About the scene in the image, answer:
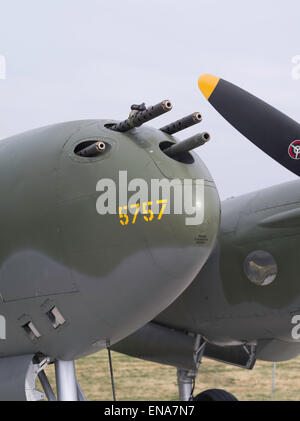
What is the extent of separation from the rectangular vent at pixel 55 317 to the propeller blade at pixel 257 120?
11.9 feet

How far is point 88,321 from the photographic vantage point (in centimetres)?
625

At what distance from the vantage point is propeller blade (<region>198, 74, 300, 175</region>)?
802 cm

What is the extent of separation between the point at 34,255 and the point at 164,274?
4.35ft

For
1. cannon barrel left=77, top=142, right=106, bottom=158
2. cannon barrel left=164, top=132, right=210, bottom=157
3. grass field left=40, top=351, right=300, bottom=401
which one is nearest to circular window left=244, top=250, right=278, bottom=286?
cannon barrel left=164, top=132, right=210, bottom=157

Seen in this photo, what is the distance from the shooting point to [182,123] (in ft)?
21.0

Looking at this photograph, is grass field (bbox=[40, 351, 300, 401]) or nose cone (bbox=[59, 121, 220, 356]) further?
grass field (bbox=[40, 351, 300, 401])

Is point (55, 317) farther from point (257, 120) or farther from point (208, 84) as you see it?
point (208, 84)

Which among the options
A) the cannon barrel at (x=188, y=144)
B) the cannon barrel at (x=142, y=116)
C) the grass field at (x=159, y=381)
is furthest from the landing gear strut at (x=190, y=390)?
the cannon barrel at (x=142, y=116)

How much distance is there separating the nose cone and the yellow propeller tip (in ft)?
8.59

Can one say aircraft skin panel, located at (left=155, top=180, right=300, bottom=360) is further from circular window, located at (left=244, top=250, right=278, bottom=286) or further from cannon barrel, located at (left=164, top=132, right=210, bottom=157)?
cannon barrel, located at (left=164, top=132, right=210, bottom=157)

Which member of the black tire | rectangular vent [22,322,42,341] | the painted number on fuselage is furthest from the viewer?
the black tire

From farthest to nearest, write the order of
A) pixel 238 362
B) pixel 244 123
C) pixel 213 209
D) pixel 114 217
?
pixel 238 362, pixel 244 123, pixel 213 209, pixel 114 217

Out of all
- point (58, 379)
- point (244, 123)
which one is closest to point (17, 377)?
point (58, 379)
